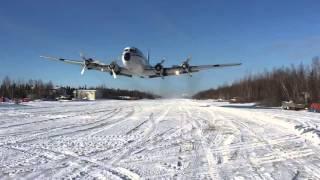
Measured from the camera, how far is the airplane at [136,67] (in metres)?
40.1

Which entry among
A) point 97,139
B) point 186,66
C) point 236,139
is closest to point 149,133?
point 97,139

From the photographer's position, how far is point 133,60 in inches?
1576

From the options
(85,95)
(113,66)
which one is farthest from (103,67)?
(85,95)

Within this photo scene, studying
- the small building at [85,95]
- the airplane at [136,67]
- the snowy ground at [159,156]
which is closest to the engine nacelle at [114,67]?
the airplane at [136,67]

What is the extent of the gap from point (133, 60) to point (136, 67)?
1473 millimetres

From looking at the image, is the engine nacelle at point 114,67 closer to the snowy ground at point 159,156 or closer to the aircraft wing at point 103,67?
the aircraft wing at point 103,67

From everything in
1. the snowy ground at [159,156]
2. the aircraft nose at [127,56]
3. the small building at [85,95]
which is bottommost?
the snowy ground at [159,156]

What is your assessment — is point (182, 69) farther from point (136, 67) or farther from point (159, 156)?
point (159, 156)

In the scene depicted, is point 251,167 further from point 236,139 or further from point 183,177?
point 236,139

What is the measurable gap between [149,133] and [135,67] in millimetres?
25616

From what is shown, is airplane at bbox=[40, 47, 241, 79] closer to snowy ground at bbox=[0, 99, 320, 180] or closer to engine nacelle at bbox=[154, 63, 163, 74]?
engine nacelle at bbox=[154, 63, 163, 74]

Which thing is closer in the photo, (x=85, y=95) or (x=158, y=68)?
(x=158, y=68)

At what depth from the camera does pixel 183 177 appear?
25.3 ft

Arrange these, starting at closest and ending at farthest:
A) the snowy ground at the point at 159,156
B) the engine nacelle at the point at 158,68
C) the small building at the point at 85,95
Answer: the snowy ground at the point at 159,156 → the engine nacelle at the point at 158,68 → the small building at the point at 85,95
